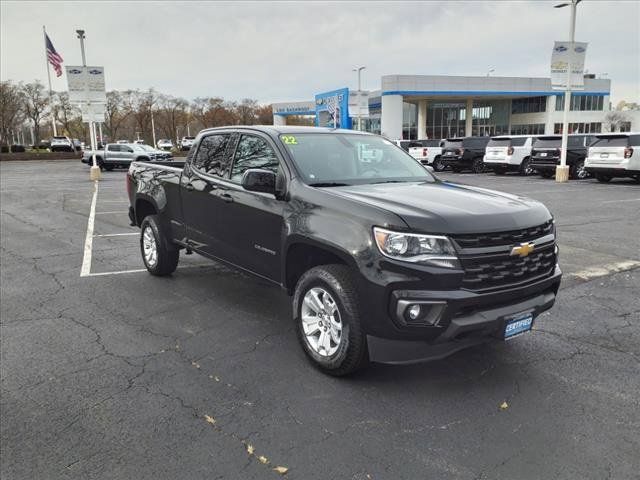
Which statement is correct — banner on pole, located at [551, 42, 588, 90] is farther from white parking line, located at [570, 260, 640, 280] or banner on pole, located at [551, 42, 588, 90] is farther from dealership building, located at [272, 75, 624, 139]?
dealership building, located at [272, 75, 624, 139]

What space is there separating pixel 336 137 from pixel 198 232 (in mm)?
1857

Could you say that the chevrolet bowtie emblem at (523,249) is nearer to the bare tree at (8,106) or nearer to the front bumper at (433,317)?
the front bumper at (433,317)

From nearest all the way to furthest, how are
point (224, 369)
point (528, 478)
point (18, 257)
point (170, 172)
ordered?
point (528, 478)
point (224, 369)
point (170, 172)
point (18, 257)

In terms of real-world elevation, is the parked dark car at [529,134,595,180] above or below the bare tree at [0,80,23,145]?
below

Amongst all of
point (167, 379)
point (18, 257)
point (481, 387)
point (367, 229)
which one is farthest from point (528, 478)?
point (18, 257)

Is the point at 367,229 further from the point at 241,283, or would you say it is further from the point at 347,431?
the point at 241,283

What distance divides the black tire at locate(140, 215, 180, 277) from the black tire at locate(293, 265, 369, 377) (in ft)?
10.1

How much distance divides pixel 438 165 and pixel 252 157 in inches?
974

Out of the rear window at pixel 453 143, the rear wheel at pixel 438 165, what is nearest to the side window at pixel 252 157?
the rear window at pixel 453 143

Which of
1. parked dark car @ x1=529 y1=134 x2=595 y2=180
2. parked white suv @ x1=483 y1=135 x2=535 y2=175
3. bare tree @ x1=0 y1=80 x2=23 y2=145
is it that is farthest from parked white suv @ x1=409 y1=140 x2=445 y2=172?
bare tree @ x1=0 y1=80 x2=23 y2=145

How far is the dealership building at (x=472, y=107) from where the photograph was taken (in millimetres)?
57769

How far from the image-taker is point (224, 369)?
409cm

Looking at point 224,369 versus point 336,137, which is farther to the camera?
point 336,137

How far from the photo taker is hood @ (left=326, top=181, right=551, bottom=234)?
3.41 meters
